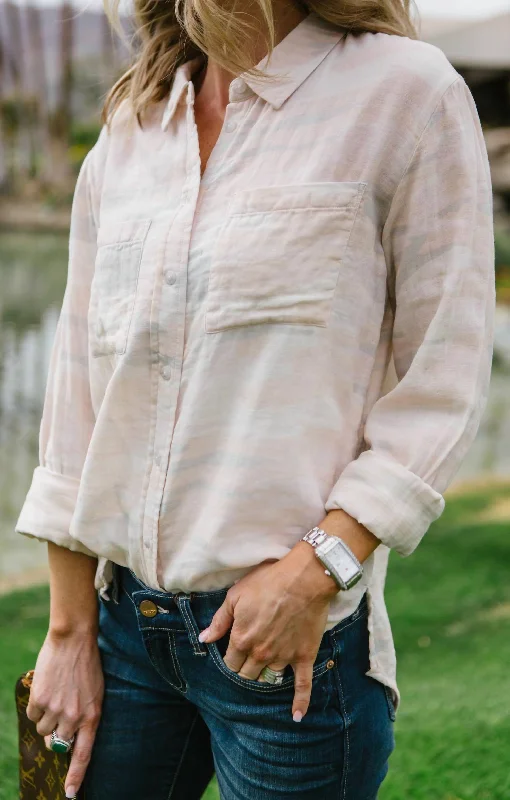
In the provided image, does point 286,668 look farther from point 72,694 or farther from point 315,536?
point 72,694

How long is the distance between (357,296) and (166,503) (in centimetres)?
29

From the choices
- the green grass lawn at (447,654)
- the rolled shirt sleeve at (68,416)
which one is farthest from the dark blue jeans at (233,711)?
the green grass lawn at (447,654)

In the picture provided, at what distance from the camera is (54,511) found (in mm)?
1039

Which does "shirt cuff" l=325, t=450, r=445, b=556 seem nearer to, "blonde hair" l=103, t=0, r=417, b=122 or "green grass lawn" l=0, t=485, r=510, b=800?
"blonde hair" l=103, t=0, r=417, b=122

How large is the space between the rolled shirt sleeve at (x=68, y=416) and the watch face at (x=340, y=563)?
1.12 ft

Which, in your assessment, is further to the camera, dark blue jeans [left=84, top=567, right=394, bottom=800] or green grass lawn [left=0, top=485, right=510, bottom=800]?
green grass lawn [left=0, top=485, right=510, bottom=800]

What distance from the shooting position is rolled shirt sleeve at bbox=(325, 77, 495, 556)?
0.83 metres

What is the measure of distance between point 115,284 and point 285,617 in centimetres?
41

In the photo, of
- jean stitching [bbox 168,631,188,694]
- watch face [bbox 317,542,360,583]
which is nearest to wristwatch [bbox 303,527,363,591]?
watch face [bbox 317,542,360,583]

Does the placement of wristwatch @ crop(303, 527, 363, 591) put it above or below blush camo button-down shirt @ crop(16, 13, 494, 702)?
below

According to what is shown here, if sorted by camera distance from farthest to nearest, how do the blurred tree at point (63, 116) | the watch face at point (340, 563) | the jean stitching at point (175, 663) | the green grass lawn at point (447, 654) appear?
the blurred tree at point (63, 116) → the green grass lawn at point (447, 654) → the jean stitching at point (175, 663) → the watch face at point (340, 563)

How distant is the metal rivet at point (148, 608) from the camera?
933 millimetres

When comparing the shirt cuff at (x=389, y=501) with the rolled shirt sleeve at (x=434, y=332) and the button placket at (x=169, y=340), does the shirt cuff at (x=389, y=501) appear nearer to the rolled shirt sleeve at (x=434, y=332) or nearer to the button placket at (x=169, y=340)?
the rolled shirt sleeve at (x=434, y=332)

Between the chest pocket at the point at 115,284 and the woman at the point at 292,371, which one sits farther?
the chest pocket at the point at 115,284
